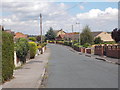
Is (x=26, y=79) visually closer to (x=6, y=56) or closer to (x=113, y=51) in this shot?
(x=6, y=56)

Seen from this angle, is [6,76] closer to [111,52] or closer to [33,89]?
[33,89]

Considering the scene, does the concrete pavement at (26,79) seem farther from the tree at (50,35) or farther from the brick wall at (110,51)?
the tree at (50,35)

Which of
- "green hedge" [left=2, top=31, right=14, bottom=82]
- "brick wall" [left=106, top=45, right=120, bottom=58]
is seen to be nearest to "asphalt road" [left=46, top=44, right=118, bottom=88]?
"green hedge" [left=2, top=31, right=14, bottom=82]

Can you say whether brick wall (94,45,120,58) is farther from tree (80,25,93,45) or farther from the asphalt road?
tree (80,25,93,45)

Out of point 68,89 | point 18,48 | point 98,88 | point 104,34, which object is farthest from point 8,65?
point 104,34

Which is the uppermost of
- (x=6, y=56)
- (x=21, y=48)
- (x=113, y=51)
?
(x=6, y=56)

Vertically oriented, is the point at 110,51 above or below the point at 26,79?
below

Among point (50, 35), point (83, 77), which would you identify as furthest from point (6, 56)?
point (50, 35)

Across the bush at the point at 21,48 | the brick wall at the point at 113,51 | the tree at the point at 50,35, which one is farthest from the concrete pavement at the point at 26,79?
the tree at the point at 50,35

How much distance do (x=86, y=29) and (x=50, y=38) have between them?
70.0m

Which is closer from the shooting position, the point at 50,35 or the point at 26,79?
the point at 26,79

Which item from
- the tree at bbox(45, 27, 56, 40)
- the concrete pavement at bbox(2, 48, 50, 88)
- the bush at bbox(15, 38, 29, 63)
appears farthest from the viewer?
the tree at bbox(45, 27, 56, 40)

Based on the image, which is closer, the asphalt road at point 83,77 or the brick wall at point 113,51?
the asphalt road at point 83,77

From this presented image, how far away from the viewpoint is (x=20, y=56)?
77.0ft
